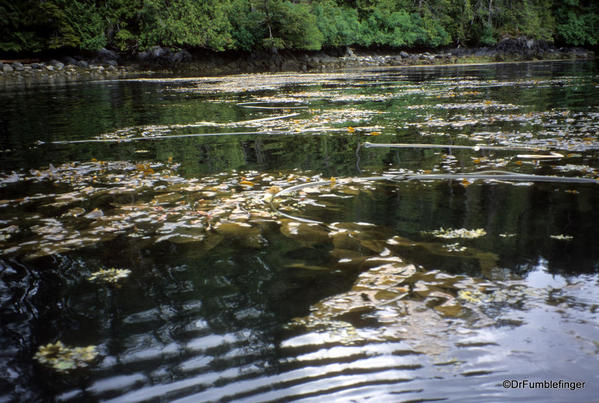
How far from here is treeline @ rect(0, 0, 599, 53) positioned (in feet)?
119

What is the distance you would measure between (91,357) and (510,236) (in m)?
2.43

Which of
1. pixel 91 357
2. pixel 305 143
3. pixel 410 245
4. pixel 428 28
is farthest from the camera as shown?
pixel 428 28

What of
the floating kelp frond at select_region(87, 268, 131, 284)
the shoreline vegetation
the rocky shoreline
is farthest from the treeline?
the floating kelp frond at select_region(87, 268, 131, 284)

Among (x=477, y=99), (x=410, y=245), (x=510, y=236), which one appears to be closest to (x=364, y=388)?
(x=410, y=245)

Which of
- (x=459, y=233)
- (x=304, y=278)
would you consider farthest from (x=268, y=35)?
(x=304, y=278)

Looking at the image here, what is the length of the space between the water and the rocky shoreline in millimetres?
27657

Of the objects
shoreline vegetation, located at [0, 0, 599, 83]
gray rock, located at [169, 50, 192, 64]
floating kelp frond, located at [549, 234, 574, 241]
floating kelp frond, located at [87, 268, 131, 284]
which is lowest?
floating kelp frond, located at [87, 268, 131, 284]

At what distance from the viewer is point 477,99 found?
11.6 m

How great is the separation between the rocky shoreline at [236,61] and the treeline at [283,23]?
1018 millimetres

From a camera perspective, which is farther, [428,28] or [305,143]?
[428,28]

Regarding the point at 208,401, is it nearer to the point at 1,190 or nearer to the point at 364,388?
the point at 364,388

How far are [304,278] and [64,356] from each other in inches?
45.4

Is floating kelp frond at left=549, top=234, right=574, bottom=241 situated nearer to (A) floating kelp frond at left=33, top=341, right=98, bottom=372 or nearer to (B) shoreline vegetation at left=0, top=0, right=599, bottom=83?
(A) floating kelp frond at left=33, top=341, right=98, bottom=372

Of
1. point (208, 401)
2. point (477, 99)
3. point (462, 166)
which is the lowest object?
point (208, 401)
